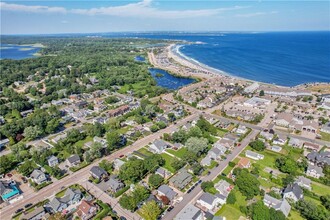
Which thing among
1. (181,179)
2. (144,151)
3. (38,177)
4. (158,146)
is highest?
(158,146)

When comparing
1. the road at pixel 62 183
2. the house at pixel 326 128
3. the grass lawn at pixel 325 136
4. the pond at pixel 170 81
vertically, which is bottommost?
the road at pixel 62 183

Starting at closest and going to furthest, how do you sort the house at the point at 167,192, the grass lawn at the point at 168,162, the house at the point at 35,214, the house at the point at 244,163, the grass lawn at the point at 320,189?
the house at the point at 35,214 → the house at the point at 167,192 → the grass lawn at the point at 320,189 → the house at the point at 244,163 → the grass lawn at the point at 168,162

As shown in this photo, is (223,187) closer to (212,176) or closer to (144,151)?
(212,176)

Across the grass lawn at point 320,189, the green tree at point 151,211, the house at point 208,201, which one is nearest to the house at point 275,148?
the grass lawn at point 320,189

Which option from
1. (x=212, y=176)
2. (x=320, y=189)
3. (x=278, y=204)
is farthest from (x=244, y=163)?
(x=320, y=189)

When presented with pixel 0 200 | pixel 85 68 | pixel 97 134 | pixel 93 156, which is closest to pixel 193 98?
pixel 97 134

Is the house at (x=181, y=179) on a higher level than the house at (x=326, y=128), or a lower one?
lower

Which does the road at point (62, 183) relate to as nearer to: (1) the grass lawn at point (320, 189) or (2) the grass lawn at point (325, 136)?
(1) the grass lawn at point (320, 189)

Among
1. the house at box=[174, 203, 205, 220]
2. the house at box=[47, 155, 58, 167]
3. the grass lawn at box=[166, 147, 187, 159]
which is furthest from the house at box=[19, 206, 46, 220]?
the grass lawn at box=[166, 147, 187, 159]
